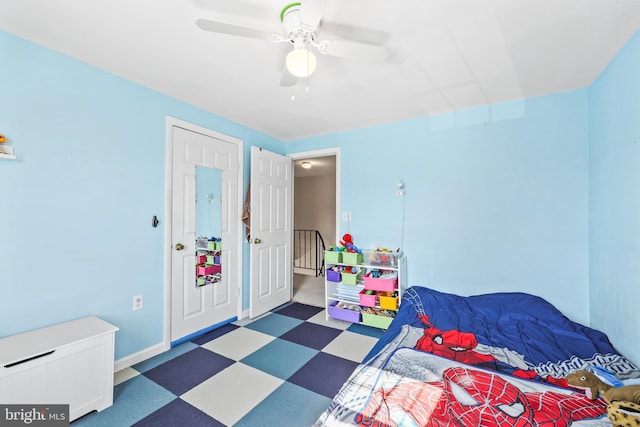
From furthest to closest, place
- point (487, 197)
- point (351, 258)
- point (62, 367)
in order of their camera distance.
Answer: point (351, 258) < point (487, 197) < point (62, 367)

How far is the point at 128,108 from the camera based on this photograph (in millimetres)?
2182

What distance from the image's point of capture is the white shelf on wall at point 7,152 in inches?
62.1

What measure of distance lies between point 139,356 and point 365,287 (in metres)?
2.20

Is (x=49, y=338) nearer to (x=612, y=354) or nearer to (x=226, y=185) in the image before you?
(x=226, y=185)

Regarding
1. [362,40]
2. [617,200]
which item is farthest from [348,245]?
[617,200]

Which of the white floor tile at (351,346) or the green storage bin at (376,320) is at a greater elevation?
the green storage bin at (376,320)

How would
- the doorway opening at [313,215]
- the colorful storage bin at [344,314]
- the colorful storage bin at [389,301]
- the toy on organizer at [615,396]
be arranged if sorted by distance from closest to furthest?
the toy on organizer at [615,396] → the colorful storage bin at [389,301] → the colorful storage bin at [344,314] → the doorway opening at [313,215]

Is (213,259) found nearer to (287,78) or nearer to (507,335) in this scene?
(287,78)

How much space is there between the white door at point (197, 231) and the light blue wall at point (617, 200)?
3303 millimetres

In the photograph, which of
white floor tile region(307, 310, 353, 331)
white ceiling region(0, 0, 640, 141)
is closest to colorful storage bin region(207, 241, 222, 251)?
white floor tile region(307, 310, 353, 331)

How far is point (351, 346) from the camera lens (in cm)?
249

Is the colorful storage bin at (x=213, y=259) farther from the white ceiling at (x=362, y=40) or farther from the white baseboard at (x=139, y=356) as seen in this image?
the white ceiling at (x=362, y=40)

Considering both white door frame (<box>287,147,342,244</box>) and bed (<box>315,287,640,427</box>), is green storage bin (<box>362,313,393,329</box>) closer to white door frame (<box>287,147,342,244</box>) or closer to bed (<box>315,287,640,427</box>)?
bed (<box>315,287,640,427</box>)

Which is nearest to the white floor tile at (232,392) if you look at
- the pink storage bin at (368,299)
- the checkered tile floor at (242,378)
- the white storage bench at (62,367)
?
the checkered tile floor at (242,378)
